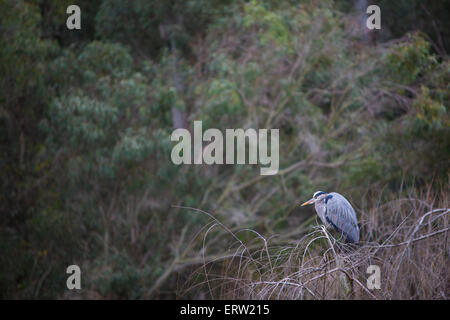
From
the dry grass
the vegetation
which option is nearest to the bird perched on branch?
the dry grass

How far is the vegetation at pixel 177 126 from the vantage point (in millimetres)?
11141

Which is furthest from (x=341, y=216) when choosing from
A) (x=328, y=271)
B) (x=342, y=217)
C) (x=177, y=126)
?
(x=177, y=126)

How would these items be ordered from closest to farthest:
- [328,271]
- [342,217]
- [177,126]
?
[328,271] < [342,217] < [177,126]

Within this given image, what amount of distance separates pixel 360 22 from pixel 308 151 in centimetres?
314

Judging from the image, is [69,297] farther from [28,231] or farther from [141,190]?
[141,190]

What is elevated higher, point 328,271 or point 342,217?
point 342,217

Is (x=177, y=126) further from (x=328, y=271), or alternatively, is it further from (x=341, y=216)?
(x=328, y=271)

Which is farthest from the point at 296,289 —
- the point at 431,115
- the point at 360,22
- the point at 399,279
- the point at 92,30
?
the point at 92,30

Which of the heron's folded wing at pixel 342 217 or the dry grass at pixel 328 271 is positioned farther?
the heron's folded wing at pixel 342 217

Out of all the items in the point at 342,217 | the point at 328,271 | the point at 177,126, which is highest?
the point at 177,126

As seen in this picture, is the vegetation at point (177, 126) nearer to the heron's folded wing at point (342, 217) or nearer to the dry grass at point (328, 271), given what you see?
the heron's folded wing at point (342, 217)

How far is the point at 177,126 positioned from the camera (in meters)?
12.5

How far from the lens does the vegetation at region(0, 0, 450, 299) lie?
1114cm

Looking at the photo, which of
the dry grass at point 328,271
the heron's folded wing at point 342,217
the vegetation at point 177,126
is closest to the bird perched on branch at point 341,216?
the heron's folded wing at point 342,217
